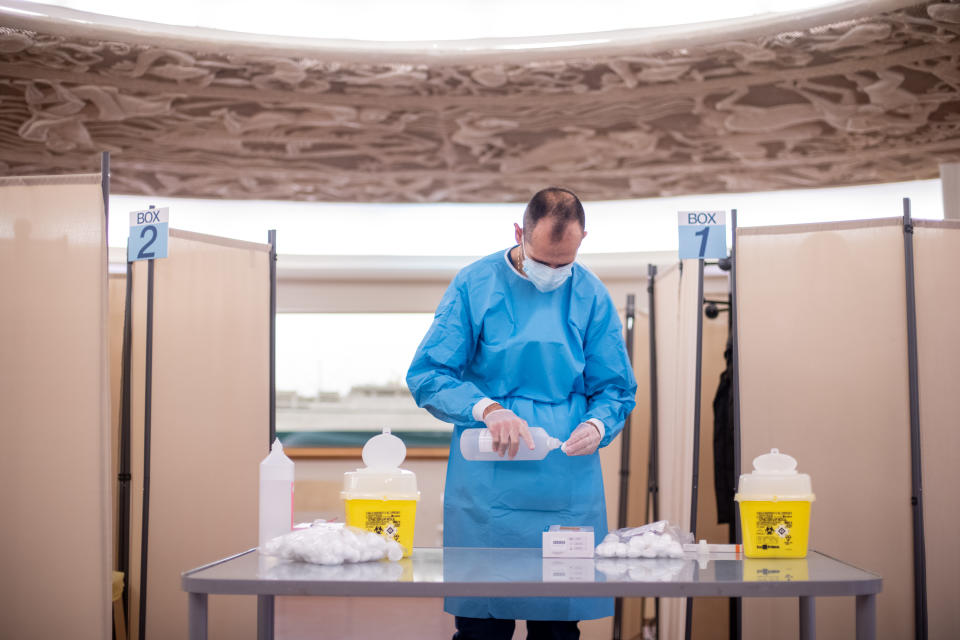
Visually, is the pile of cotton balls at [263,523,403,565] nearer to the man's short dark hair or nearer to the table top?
the table top

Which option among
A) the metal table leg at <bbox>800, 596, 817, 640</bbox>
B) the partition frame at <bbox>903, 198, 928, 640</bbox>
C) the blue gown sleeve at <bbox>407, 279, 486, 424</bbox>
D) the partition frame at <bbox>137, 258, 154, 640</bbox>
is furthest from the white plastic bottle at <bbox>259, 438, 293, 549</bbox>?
the partition frame at <bbox>903, 198, 928, 640</bbox>

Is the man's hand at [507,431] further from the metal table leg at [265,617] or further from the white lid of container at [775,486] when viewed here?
the metal table leg at [265,617]

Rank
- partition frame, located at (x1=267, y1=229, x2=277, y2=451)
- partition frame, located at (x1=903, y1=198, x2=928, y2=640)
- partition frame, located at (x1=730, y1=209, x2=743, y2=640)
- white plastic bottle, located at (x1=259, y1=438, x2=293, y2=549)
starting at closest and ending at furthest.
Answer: white plastic bottle, located at (x1=259, y1=438, x2=293, y2=549), partition frame, located at (x1=903, y1=198, x2=928, y2=640), partition frame, located at (x1=730, y1=209, x2=743, y2=640), partition frame, located at (x1=267, y1=229, x2=277, y2=451)

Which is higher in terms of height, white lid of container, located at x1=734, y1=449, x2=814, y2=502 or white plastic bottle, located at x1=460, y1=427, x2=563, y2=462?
white plastic bottle, located at x1=460, y1=427, x2=563, y2=462

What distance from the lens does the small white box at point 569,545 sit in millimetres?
1763

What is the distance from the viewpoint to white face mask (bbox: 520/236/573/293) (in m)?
2.14

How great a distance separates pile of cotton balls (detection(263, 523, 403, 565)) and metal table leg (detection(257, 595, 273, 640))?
241mm

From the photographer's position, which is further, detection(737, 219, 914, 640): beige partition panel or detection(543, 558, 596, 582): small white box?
detection(737, 219, 914, 640): beige partition panel

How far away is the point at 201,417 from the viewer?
347 centimetres

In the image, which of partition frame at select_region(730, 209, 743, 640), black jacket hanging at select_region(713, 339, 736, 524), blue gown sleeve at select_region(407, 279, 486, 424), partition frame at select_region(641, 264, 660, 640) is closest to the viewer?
blue gown sleeve at select_region(407, 279, 486, 424)

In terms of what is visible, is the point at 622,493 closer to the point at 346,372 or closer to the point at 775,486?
the point at 775,486

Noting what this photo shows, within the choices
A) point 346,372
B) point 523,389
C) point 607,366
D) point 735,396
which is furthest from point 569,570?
point 346,372

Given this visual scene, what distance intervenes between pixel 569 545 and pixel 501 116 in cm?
359

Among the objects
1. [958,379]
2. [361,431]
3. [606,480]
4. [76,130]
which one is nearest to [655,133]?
[606,480]
